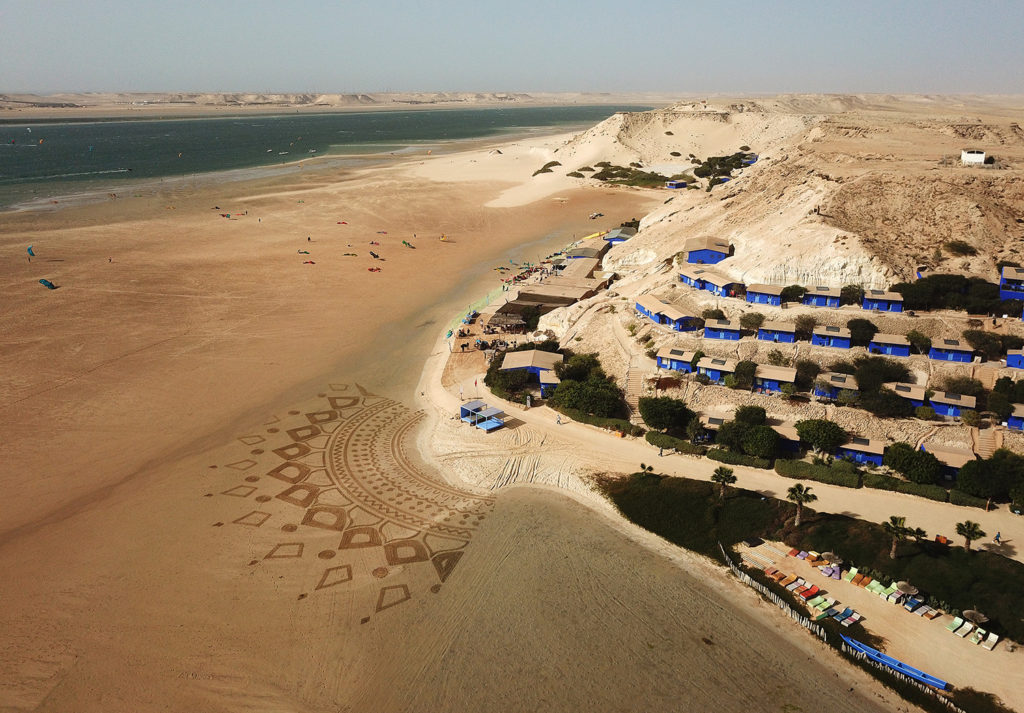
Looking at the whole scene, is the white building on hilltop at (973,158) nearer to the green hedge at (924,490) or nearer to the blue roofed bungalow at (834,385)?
the blue roofed bungalow at (834,385)

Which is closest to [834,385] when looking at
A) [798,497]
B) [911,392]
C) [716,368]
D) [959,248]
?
[911,392]

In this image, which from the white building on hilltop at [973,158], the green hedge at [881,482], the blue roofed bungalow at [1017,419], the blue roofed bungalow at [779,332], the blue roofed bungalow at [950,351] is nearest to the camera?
the green hedge at [881,482]

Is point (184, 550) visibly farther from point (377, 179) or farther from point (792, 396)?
point (377, 179)

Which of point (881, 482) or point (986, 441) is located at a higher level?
point (986, 441)

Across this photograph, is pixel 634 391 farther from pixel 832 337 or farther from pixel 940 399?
pixel 940 399

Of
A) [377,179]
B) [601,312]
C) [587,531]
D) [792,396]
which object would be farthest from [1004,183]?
[377,179]

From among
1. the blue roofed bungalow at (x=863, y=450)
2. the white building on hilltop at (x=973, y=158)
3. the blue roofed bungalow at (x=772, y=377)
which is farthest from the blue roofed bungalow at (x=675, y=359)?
the white building on hilltop at (x=973, y=158)
